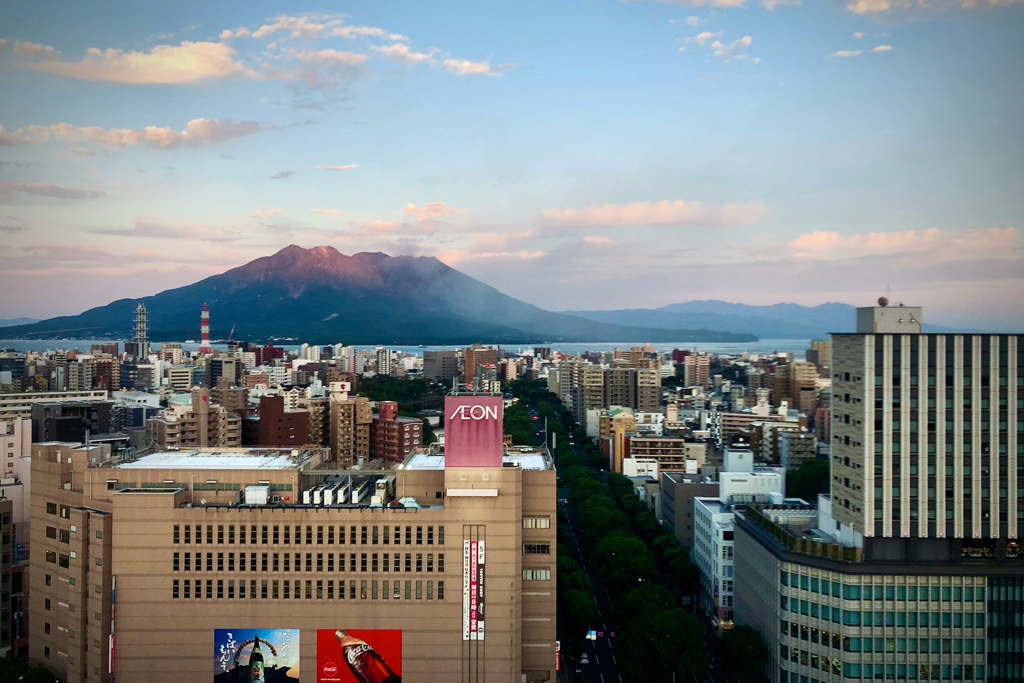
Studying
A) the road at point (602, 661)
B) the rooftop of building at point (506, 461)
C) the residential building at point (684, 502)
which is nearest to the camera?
the rooftop of building at point (506, 461)

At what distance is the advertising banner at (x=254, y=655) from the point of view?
717 inches

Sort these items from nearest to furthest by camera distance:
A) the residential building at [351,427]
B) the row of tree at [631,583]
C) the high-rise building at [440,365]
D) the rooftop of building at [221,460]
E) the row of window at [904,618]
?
the row of window at [904,618] → the rooftop of building at [221,460] → the row of tree at [631,583] → the residential building at [351,427] → the high-rise building at [440,365]

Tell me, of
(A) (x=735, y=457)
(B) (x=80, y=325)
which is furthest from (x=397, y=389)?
(B) (x=80, y=325)

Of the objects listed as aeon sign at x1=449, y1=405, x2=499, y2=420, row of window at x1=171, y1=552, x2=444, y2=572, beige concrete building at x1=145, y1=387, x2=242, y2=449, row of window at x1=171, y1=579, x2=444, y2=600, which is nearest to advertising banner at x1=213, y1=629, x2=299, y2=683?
row of window at x1=171, y1=579, x2=444, y2=600

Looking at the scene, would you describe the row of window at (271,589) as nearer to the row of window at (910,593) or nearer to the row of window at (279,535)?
the row of window at (279,535)

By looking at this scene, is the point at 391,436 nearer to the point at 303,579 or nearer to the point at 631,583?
the point at 631,583

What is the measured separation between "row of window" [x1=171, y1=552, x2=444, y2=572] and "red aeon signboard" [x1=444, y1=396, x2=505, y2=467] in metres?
2.72

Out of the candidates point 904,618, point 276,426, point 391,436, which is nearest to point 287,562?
point 904,618

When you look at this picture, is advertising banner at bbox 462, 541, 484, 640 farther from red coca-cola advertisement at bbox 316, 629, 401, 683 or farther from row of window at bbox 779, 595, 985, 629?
row of window at bbox 779, 595, 985, 629

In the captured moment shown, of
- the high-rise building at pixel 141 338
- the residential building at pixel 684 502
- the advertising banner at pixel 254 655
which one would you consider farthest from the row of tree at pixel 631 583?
the high-rise building at pixel 141 338

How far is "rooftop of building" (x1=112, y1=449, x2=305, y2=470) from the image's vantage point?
2038 cm

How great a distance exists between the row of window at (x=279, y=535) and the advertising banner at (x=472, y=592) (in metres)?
1.02

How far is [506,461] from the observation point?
21656 mm

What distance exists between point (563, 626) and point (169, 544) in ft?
44.0
